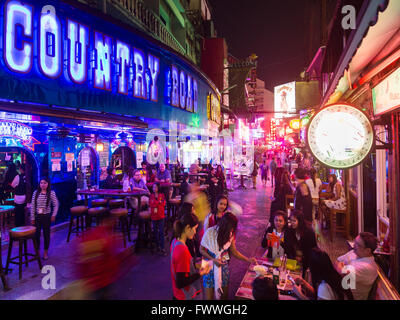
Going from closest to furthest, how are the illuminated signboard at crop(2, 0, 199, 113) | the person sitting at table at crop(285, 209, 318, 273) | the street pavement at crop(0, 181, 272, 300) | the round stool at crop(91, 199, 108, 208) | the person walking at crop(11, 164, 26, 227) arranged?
the person sitting at table at crop(285, 209, 318, 273) < the street pavement at crop(0, 181, 272, 300) < the illuminated signboard at crop(2, 0, 199, 113) < the person walking at crop(11, 164, 26, 227) < the round stool at crop(91, 199, 108, 208)

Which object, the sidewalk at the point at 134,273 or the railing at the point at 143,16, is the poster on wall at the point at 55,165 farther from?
the railing at the point at 143,16

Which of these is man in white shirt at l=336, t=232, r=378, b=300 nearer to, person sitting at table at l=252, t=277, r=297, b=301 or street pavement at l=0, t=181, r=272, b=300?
person sitting at table at l=252, t=277, r=297, b=301

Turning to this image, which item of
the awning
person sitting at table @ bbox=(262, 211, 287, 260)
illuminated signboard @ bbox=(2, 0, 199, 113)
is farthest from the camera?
illuminated signboard @ bbox=(2, 0, 199, 113)

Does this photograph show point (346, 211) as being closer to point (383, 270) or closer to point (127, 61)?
point (383, 270)

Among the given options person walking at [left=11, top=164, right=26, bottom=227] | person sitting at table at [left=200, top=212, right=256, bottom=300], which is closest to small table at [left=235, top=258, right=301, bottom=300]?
person sitting at table at [left=200, top=212, right=256, bottom=300]

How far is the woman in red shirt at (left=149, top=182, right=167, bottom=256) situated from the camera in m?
7.24

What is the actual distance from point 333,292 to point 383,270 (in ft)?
7.57

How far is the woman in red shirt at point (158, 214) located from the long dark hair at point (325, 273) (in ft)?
15.3

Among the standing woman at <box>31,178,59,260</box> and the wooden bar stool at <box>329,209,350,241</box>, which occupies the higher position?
the standing woman at <box>31,178,59,260</box>

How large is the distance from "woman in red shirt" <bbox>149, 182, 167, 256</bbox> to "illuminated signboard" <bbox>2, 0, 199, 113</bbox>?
13.2 feet

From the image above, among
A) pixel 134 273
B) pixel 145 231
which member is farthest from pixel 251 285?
pixel 145 231

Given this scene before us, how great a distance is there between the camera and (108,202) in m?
9.50

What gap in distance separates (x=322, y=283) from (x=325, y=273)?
0.44 ft

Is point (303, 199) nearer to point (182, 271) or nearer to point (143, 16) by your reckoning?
point (182, 271)
